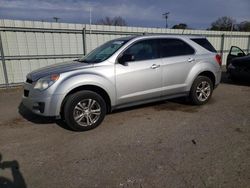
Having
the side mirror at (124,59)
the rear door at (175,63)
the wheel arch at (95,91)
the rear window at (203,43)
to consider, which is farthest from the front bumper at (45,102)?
the rear window at (203,43)

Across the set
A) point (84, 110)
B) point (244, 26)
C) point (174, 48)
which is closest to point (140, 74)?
point (174, 48)

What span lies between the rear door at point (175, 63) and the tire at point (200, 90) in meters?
0.35

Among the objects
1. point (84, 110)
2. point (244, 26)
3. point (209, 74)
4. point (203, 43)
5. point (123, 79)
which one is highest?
point (244, 26)

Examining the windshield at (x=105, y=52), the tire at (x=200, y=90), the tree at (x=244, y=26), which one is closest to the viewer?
the windshield at (x=105, y=52)

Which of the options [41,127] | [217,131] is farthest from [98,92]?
[217,131]

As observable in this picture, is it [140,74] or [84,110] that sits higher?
[140,74]

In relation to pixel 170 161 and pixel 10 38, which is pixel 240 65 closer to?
pixel 170 161

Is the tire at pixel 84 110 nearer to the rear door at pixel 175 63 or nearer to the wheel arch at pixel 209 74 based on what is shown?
the rear door at pixel 175 63

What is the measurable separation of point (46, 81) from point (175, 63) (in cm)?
285

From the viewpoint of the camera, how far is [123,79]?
4441 mm

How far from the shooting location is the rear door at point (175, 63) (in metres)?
4.99

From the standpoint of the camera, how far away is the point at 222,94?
275 inches

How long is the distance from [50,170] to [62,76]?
5.55 feet

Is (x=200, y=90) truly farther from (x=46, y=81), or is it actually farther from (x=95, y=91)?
(x=46, y=81)
